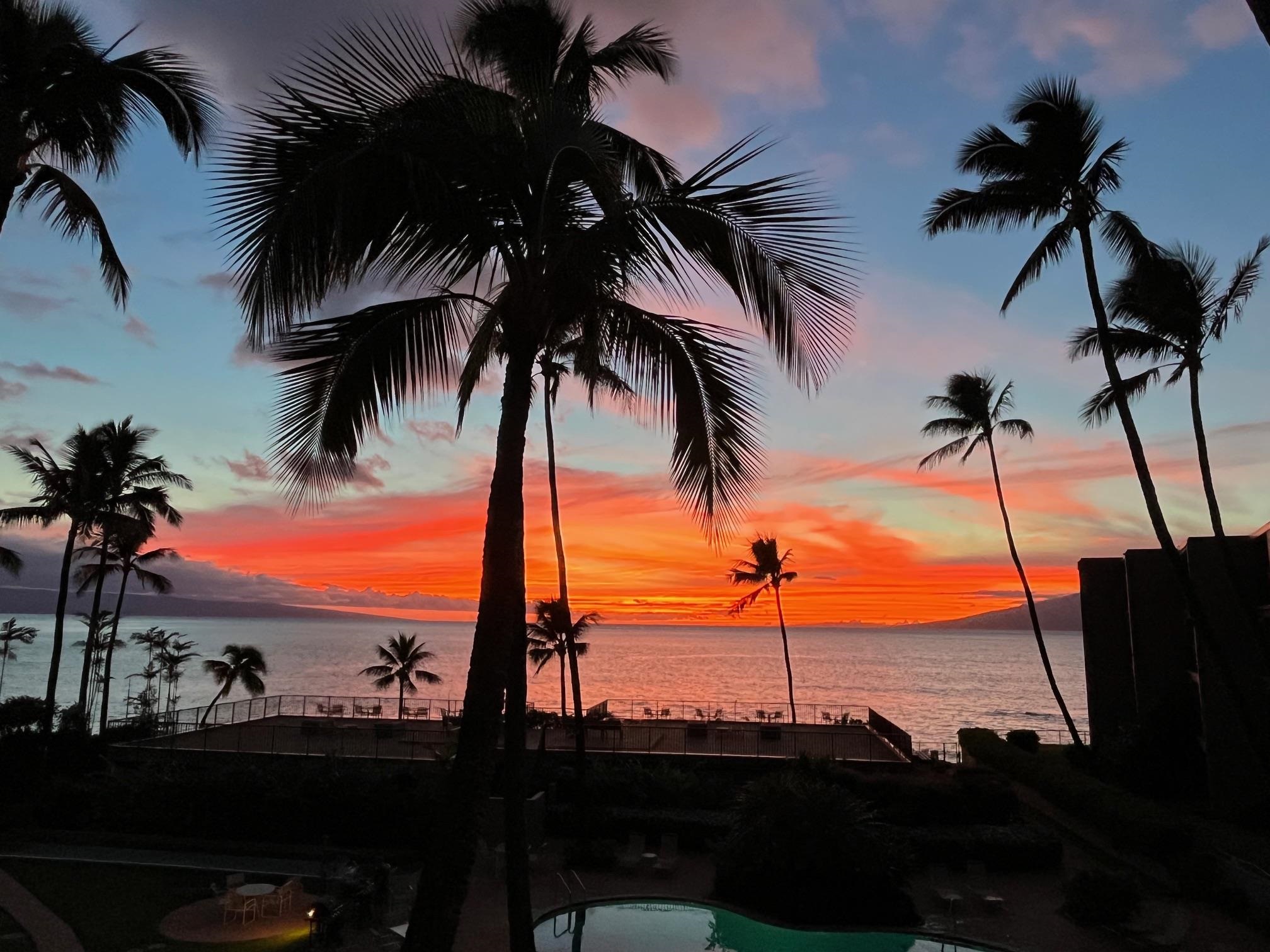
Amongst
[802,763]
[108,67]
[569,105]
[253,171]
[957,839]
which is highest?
[108,67]

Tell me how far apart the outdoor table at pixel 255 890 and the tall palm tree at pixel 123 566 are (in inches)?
778

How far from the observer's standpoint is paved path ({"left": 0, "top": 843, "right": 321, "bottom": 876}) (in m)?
14.9

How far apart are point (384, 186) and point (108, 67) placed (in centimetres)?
523

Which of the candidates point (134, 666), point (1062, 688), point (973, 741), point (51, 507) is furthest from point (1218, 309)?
point (134, 666)

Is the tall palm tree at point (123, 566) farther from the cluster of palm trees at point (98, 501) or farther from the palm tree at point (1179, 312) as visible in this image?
the palm tree at point (1179, 312)

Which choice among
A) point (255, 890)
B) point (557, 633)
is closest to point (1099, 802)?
point (557, 633)

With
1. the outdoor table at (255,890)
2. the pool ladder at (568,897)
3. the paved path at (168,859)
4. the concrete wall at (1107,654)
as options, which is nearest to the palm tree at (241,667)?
the paved path at (168,859)

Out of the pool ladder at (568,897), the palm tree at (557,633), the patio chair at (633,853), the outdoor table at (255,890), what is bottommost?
the pool ladder at (568,897)

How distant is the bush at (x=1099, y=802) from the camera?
14.1 m

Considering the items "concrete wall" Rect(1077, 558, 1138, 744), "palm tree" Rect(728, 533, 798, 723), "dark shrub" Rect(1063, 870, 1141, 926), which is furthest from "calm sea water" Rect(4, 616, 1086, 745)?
"dark shrub" Rect(1063, 870, 1141, 926)

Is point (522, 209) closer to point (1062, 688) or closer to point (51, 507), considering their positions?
point (51, 507)

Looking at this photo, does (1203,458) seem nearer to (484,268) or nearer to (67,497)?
(484,268)

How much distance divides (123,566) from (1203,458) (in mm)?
36710

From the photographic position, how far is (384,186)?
5.73m
